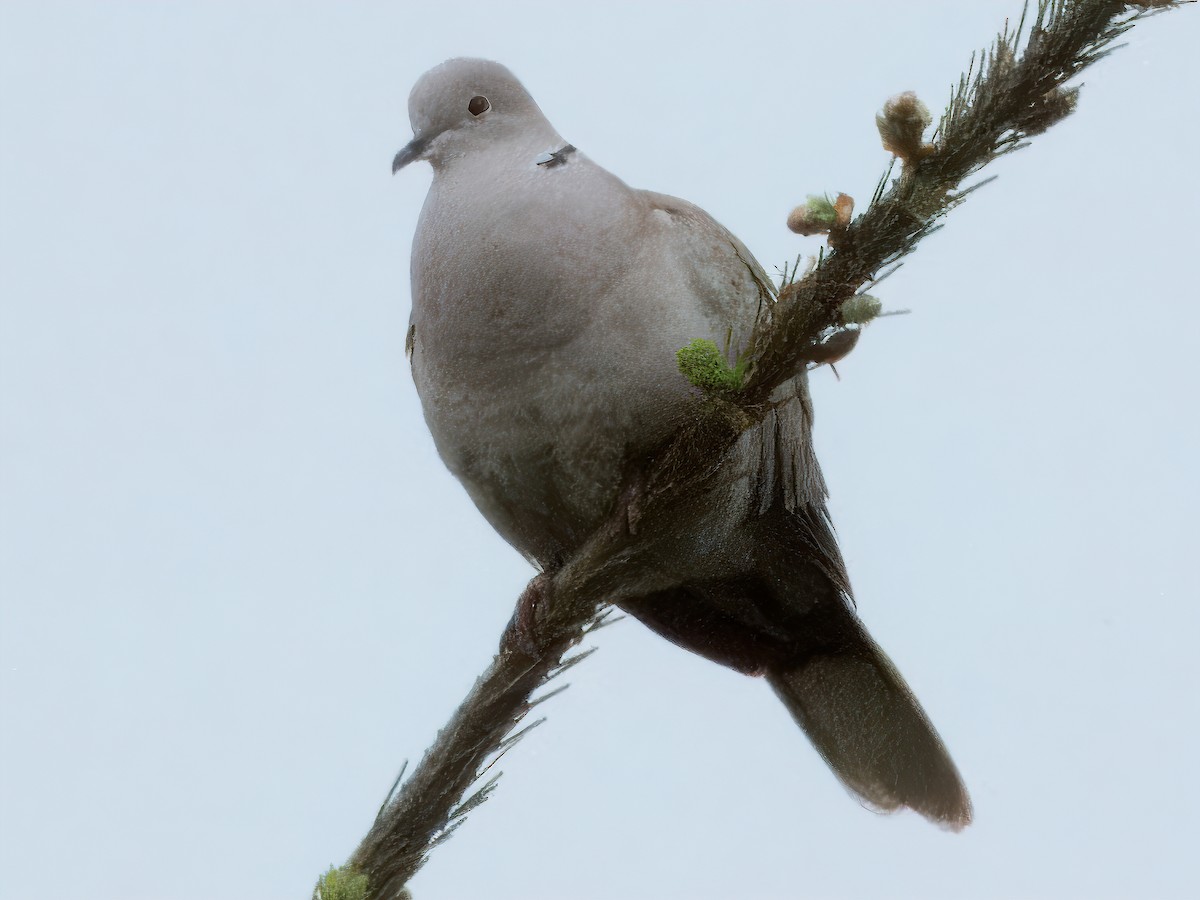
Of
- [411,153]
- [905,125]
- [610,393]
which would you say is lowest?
[905,125]

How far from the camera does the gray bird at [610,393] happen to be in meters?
2.56

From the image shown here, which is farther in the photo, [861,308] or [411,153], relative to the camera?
[411,153]

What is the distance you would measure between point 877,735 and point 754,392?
44.3 inches

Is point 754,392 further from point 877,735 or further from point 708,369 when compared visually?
point 877,735

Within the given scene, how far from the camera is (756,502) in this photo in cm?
287

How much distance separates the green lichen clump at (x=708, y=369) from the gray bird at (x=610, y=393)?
0.54 feet

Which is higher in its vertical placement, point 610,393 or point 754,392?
point 610,393

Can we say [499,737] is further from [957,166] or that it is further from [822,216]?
[957,166]

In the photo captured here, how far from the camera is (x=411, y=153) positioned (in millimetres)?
2775

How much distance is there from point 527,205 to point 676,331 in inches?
14.9

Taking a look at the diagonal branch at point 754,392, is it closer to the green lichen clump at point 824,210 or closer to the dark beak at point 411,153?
the green lichen clump at point 824,210

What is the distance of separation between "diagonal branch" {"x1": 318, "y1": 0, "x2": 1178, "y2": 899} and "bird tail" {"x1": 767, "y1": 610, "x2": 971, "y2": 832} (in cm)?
66

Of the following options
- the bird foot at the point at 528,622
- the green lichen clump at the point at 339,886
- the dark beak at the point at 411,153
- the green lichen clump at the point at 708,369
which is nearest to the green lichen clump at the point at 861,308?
the green lichen clump at the point at 708,369

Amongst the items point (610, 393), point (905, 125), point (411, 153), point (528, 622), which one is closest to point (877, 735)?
point (528, 622)
